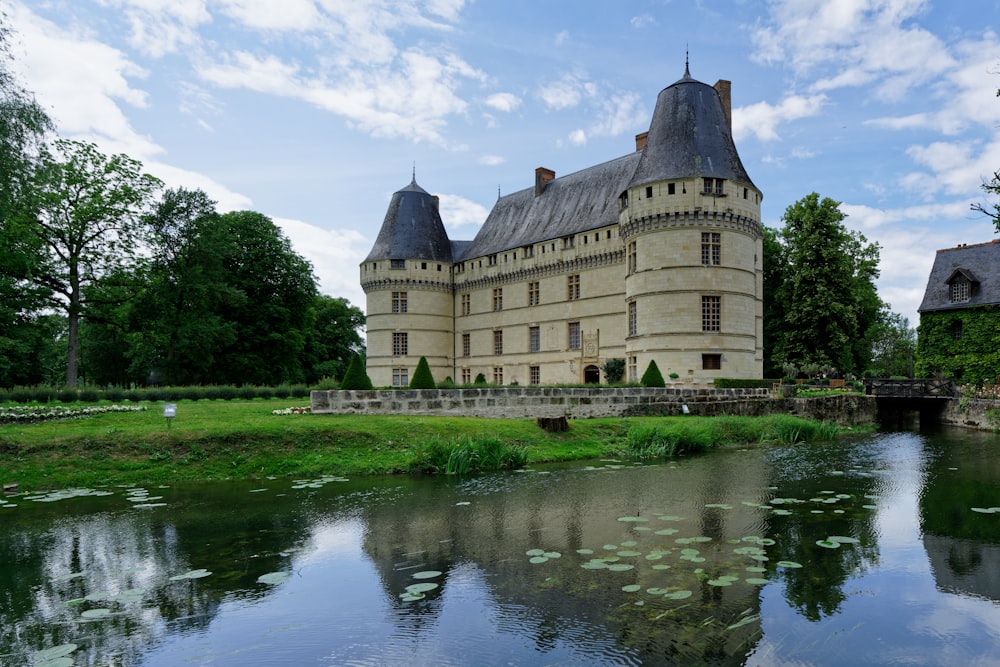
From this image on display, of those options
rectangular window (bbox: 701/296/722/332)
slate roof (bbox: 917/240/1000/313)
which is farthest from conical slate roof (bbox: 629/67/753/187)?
slate roof (bbox: 917/240/1000/313)

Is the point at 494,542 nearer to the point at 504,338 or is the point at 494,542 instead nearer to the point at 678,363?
the point at 678,363

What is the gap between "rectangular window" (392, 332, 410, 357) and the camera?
3966cm

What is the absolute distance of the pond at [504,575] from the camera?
14.5 feet

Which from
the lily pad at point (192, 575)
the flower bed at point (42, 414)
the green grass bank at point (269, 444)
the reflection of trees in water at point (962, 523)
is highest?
the flower bed at point (42, 414)

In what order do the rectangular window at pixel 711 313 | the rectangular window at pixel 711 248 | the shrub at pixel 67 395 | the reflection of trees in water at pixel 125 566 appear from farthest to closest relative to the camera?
the rectangular window at pixel 711 248 < the rectangular window at pixel 711 313 < the shrub at pixel 67 395 < the reflection of trees in water at pixel 125 566

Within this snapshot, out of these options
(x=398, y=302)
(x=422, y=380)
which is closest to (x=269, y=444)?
(x=422, y=380)

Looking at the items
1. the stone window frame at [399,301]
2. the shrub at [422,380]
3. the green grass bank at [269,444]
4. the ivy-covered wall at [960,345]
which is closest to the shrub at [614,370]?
the green grass bank at [269,444]

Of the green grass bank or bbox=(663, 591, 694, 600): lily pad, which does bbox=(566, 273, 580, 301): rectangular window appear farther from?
bbox=(663, 591, 694, 600): lily pad

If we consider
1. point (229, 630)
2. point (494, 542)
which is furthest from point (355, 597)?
point (494, 542)

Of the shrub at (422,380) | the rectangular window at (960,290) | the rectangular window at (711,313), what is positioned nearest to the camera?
the shrub at (422,380)

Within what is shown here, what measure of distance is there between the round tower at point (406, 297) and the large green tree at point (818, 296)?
785 inches

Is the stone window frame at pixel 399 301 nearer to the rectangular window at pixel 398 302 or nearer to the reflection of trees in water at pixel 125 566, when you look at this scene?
the rectangular window at pixel 398 302

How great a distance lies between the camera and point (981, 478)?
11680 mm

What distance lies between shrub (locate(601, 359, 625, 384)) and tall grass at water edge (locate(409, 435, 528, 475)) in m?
17.3
